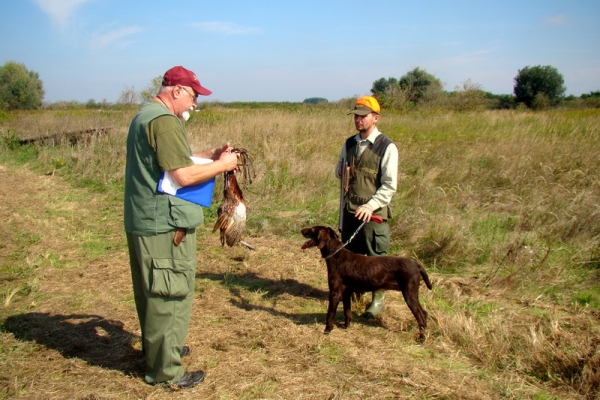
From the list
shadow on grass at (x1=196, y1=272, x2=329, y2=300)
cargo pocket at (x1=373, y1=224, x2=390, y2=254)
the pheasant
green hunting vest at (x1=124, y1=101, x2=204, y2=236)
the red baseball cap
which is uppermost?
the red baseball cap

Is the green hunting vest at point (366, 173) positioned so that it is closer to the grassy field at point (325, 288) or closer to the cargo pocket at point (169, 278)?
the grassy field at point (325, 288)

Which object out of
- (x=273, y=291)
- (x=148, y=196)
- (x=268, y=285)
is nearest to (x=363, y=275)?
(x=273, y=291)

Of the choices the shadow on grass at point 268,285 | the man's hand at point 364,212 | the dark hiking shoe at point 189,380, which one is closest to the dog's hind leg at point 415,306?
the man's hand at point 364,212

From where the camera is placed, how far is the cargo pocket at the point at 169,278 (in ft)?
9.81

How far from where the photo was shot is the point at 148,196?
2.95m

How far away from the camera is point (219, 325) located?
4.34 metres

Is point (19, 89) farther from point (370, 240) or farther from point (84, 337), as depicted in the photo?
point (370, 240)

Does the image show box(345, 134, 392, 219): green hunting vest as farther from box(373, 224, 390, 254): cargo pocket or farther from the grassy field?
the grassy field

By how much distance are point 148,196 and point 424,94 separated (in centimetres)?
1977

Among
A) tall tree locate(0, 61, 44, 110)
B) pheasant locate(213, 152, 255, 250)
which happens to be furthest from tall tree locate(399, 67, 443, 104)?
tall tree locate(0, 61, 44, 110)

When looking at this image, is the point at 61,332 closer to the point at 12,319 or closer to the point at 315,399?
the point at 12,319

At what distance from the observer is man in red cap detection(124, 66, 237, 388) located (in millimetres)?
2881

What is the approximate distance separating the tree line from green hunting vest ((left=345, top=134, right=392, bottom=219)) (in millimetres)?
14011

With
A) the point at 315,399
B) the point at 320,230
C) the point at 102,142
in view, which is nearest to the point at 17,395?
the point at 315,399
